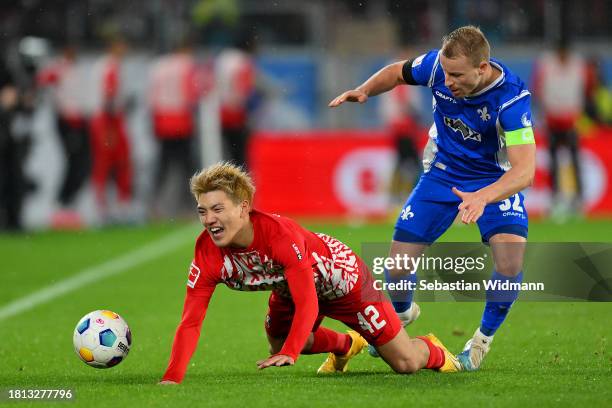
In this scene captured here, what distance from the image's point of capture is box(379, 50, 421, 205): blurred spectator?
17484 mm

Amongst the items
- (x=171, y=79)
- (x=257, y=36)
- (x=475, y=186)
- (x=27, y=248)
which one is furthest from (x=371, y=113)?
(x=475, y=186)

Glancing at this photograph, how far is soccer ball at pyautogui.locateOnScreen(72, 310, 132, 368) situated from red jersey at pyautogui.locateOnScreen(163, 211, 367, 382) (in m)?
0.45

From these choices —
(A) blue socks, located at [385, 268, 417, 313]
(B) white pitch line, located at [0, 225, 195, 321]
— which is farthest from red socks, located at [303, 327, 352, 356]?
(B) white pitch line, located at [0, 225, 195, 321]

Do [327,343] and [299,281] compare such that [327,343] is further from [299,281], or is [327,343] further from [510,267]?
[510,267]

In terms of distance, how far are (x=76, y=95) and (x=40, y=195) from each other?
1.60m

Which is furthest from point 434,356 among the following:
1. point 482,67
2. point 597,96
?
point 597,96

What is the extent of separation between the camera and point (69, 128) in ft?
59.1

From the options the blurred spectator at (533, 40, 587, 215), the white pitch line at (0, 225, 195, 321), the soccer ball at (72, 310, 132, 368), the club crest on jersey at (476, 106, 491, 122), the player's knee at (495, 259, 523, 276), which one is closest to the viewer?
the soccer ball at (72, 310, 132, 368)

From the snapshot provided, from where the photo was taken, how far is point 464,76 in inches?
274

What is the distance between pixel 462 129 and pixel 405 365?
1.52 meters

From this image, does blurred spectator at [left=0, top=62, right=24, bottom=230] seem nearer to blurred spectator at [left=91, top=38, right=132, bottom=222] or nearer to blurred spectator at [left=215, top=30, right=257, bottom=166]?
blurred spectator at [left=91, top=38, right=132, bottom=222]

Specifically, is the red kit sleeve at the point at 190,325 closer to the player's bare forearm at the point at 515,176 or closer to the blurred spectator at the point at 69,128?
the player's bare forearm at the point at 515,176

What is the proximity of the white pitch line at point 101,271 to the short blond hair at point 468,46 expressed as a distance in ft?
15.9

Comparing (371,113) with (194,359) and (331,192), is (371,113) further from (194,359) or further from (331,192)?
(194,359)
